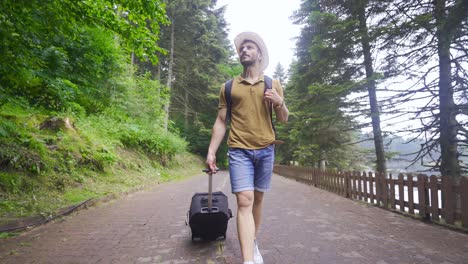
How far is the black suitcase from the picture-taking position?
11.1 feet

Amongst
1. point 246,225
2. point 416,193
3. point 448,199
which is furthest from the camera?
point 416,193

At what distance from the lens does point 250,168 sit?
272 cm

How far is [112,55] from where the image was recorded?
1092 cm

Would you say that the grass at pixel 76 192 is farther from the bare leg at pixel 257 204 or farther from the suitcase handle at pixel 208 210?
the bare leg at pixel 257 204

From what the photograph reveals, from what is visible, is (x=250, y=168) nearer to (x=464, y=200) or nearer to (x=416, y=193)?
(x=464, y=200)

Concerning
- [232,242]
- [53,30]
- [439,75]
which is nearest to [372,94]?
[439,75]

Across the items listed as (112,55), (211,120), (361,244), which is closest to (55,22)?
(361,244)

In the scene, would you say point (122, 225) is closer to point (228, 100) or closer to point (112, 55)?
point (228, 100)

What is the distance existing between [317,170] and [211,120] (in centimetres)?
2264

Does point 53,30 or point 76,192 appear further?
point 76,192

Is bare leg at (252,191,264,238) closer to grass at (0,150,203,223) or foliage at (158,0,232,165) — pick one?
grass at (0,150,203,223)

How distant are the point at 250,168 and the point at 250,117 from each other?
0.47 m

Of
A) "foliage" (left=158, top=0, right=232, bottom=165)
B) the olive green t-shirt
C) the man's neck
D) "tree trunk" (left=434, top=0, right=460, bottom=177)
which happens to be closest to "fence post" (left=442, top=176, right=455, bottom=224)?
"tree trunk" (left=434, top=0, right=460, bottom=177)

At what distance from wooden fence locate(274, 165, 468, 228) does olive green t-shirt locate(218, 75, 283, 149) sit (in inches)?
154
